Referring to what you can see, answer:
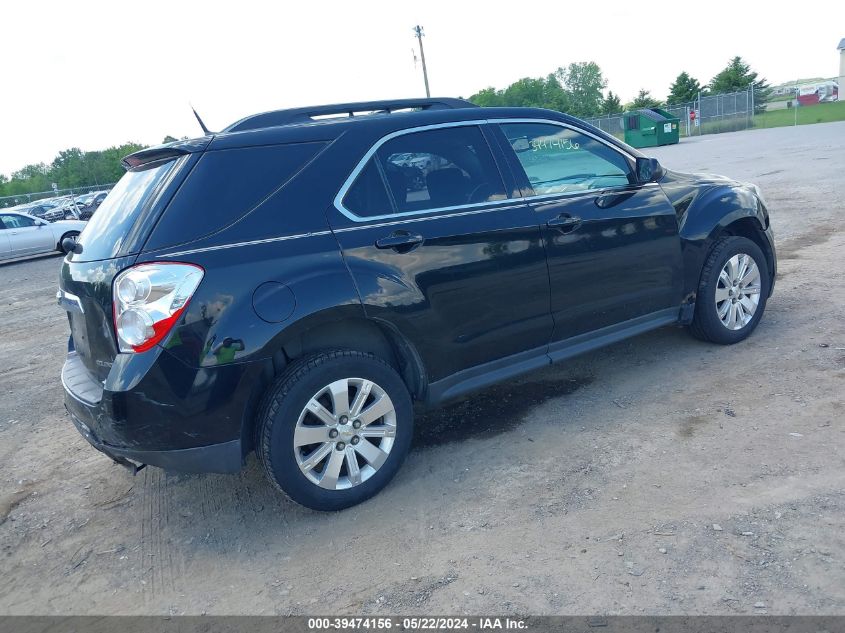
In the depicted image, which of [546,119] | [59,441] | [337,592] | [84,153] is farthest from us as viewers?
[84,153]

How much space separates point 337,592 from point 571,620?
97 centimetres

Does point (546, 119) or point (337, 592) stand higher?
point (546, 119)

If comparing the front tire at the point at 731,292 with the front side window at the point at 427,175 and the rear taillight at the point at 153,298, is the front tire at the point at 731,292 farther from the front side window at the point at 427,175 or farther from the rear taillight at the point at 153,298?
the rear taillight at the point at 153,298

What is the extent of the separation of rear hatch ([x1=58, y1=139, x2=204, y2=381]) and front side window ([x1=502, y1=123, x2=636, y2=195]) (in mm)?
1889

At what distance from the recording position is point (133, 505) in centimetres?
392

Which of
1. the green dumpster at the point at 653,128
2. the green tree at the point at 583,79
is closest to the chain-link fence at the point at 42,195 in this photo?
the green dumpster at the point at 653,128

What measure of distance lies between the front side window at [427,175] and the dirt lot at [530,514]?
56.8 inches

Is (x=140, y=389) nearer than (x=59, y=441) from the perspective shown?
Yes

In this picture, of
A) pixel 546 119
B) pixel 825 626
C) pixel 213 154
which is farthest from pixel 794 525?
pixel 213 154

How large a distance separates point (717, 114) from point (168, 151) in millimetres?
44905

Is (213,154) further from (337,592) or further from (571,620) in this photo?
(571,620)

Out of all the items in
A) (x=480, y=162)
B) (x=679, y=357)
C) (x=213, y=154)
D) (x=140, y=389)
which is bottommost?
(x=679, y=357)

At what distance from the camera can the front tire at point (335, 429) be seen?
3303 mm

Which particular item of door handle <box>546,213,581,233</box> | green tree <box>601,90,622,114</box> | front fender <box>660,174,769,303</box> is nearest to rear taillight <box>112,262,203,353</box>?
door handle <box>546,213,581,233</box>
